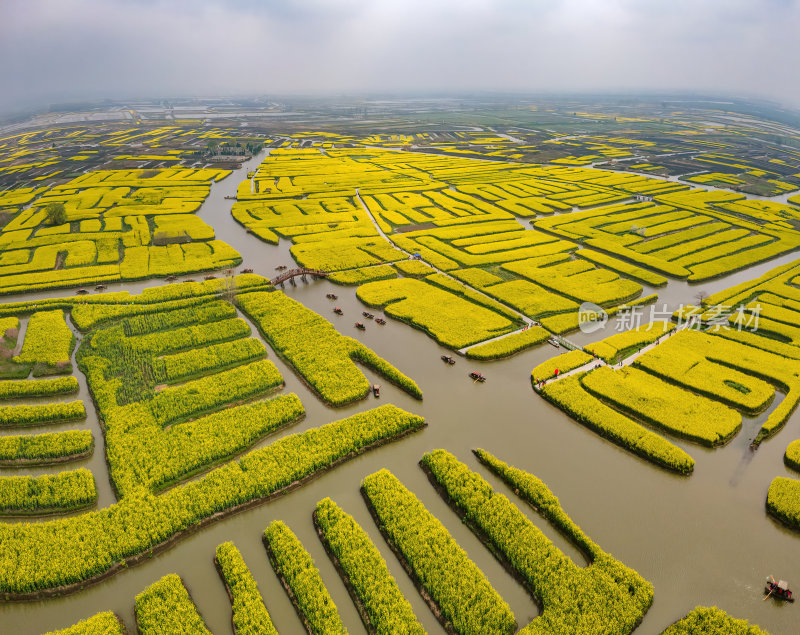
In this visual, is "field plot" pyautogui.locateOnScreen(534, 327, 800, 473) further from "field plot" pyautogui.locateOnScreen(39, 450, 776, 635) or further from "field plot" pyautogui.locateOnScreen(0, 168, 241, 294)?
"field plot" pyautogui.locateOnScreen(0, 168, 241, 294)

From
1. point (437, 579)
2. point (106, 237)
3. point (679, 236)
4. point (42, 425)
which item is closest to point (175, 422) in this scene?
point (42, 425)

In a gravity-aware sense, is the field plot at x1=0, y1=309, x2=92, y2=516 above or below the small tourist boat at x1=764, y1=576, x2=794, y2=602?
above

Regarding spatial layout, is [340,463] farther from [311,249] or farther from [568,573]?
[311,249]

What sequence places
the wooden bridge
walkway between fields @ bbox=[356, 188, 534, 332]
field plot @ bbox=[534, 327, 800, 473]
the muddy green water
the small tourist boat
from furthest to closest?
the wooden bridge
walkway between fields @ bbox=[356, 188, 534, 332]
field plot @ bbox=[534, 327, 800, 473]
the small tourist boat
the muddy green water

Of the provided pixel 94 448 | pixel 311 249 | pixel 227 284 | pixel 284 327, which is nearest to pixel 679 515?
pixel 284 327

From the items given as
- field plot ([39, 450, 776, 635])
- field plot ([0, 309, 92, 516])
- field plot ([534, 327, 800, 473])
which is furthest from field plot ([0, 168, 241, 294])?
field plot ([534, 327, 800, 473])

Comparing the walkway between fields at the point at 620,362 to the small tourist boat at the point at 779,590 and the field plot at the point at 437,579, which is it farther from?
the small tourist boat at the point at 779,590
